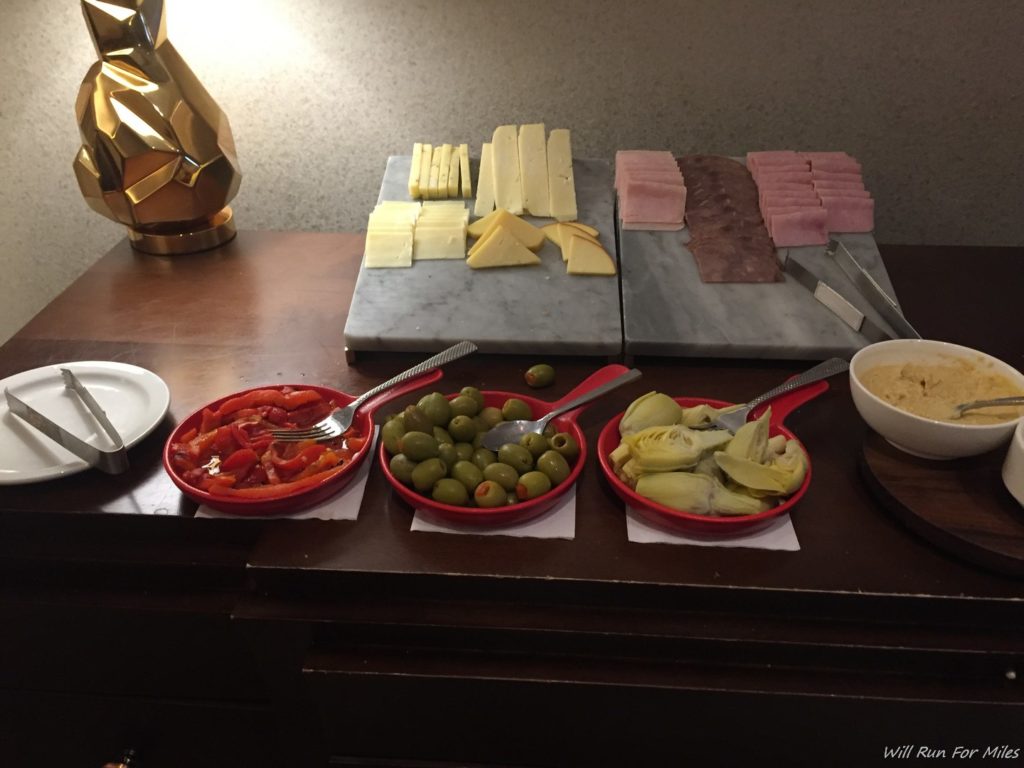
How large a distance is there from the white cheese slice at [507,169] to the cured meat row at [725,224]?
0.33m

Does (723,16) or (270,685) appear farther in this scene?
(723,16)

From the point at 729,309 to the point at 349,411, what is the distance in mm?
630

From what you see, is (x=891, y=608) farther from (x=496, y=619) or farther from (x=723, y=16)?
(x=723, y=16)

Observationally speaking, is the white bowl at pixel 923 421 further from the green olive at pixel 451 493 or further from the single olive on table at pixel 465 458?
the green olive at pixel 451 493

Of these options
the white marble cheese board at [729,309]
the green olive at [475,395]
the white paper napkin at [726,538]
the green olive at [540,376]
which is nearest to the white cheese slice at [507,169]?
the white marble cheese board at [729,309]

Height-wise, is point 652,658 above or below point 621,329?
below

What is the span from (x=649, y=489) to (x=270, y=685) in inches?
21.3

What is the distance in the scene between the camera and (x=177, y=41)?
1.61 metres

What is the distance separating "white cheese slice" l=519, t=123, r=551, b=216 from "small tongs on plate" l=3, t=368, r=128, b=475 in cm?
82

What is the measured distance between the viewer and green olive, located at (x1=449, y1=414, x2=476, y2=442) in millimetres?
948

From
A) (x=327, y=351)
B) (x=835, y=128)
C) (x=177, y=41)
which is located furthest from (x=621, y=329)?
(x=177, y=41)

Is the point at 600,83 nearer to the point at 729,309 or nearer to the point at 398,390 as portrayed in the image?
the point at 729,309

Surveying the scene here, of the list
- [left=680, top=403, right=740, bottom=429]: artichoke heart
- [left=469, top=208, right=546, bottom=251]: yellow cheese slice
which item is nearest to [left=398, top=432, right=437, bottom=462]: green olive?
[left=680, top=403, right=740, bottom=429]: artichoke heart

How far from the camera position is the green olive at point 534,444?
3.03 feet
